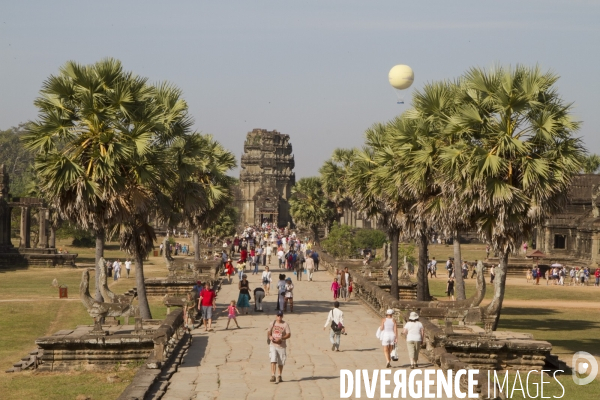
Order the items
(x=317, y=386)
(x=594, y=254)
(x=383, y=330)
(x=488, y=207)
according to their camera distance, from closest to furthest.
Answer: (x=317, y=386)
(x=383, y=330)
(x=488, y=207)
(x=594, y=254)

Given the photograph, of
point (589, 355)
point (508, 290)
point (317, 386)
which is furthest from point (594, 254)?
point (317, 386)

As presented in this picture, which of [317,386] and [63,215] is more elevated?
[63,215]

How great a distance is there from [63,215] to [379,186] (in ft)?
37.2

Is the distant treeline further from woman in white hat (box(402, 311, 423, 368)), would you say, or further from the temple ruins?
woman in white hat (box(402, 311, 423, 368))

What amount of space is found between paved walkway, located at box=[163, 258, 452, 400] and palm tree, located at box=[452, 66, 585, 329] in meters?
3.50

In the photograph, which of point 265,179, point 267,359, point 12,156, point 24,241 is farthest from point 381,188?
point 12,156

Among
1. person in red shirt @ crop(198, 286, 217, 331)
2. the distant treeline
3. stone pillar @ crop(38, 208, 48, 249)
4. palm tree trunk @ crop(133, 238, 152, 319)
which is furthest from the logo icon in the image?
the distant treeline

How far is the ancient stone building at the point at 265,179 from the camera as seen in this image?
140 metres

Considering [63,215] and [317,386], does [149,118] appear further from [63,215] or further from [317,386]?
[317,386]

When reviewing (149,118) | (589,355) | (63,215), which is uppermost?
(149,118)

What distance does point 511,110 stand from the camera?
71.7 feet

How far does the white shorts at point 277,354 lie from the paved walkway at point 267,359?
15.4 inches

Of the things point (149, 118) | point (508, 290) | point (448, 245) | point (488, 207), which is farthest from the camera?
point (448, 245)

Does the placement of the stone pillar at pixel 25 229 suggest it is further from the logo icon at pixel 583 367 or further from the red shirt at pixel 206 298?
the logo icon at pixel 583 367
